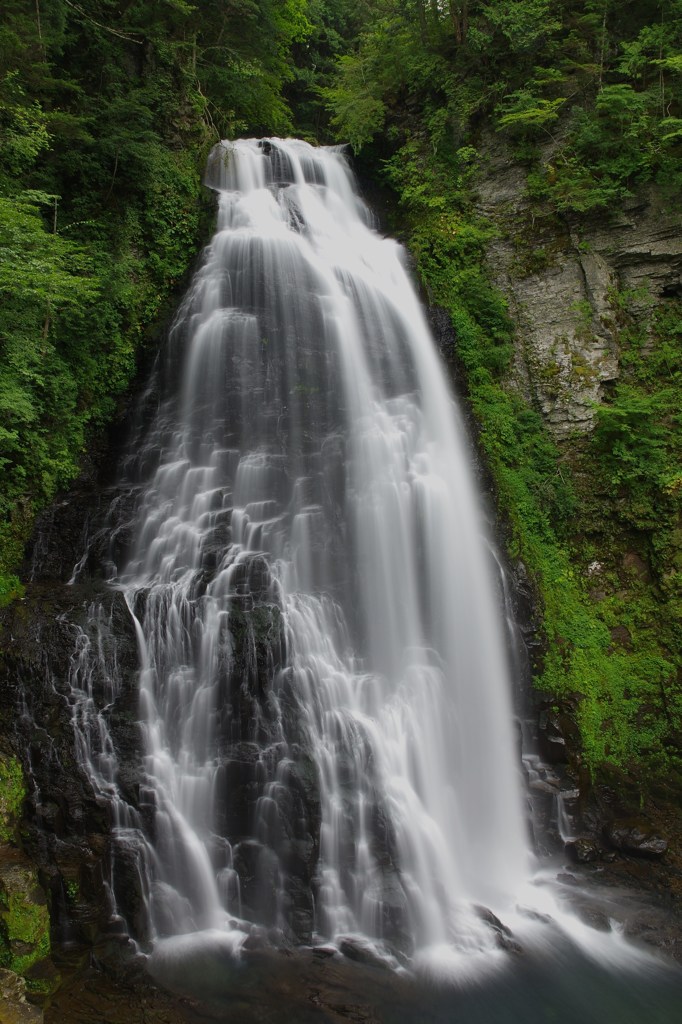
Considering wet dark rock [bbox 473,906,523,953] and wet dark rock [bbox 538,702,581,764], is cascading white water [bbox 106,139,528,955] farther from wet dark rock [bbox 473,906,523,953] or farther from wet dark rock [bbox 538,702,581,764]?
wet dark rock [bbox 538,702,581,764]

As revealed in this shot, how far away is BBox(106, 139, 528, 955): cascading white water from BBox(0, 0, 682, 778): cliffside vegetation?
4.06 feet

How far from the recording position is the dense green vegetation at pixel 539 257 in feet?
30.0

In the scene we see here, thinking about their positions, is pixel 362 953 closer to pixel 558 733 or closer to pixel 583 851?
pixel 583 851

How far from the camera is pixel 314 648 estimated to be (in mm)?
7637

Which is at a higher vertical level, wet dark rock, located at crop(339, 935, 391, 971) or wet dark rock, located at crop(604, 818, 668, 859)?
wet dark rock, located at crop(604, 818, 668, 859)

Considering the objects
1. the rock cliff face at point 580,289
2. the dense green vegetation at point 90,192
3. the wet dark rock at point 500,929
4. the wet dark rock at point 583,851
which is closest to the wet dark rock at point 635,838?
the wet dark rock at point 583,851

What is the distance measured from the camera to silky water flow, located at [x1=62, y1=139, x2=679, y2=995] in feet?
21.1

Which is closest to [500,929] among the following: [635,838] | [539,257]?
[635,838]

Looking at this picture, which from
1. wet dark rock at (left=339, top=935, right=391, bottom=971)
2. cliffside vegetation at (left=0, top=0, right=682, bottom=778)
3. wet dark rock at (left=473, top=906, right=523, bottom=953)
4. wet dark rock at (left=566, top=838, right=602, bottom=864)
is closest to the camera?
wet dark rock at (left=339, top=935, right=391, bottom=971)

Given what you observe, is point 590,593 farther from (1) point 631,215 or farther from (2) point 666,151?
(2) point 666,151

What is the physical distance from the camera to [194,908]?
246 inches

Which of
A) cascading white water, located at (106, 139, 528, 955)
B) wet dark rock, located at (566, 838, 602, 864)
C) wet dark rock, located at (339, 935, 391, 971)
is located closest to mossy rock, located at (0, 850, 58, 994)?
cascading white water, located at (106, 139, 528, 955)

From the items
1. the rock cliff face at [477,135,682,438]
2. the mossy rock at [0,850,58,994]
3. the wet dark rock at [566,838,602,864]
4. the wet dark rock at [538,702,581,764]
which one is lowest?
the wet dark rock at [566,838,602,864]

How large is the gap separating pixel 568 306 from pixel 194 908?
38.0ft
